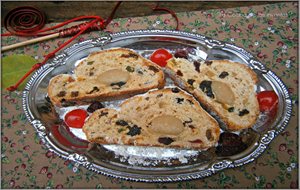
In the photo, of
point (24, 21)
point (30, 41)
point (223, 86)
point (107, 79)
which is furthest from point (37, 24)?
point (223, 86)

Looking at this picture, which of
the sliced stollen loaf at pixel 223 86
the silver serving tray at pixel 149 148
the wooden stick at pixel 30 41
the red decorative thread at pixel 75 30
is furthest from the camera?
the wooden stick at pixel 30 41

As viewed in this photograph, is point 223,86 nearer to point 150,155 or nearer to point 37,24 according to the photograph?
point 150,155

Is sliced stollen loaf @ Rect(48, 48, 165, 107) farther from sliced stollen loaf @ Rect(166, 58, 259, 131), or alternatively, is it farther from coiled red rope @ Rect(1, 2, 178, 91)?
coiled red rope @ Rect(1, 2, 178, 91)

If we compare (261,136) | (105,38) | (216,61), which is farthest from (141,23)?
(261,136)

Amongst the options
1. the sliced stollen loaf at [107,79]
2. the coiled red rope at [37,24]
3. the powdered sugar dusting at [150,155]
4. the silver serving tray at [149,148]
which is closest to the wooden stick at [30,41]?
the coiled red rope at [37,24]

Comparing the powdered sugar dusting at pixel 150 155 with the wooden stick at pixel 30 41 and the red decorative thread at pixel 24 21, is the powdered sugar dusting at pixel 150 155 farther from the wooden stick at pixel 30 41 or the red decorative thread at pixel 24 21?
the red decorative thread at pixel 24 21

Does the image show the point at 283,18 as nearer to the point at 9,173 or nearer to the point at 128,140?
the point at 128,140
